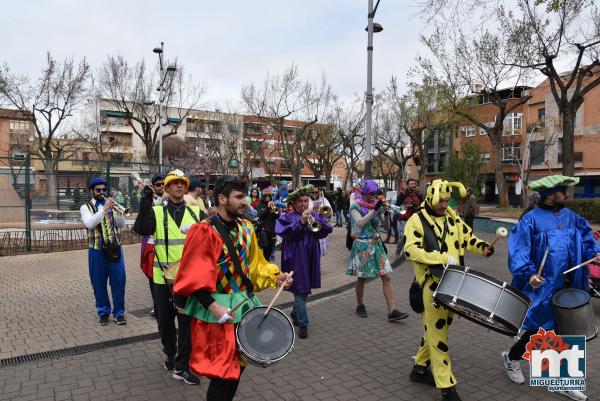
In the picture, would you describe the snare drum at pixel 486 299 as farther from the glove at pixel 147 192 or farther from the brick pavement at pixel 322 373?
the glove at pixel 147 192

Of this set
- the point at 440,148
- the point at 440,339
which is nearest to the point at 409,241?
the point at 440,339

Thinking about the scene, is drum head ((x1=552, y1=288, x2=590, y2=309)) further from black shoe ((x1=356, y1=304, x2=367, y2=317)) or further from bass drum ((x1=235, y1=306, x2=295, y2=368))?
black shoe ((x1=356, y1=304, x2=367, y2=317))

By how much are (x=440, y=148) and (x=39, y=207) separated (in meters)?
55.9

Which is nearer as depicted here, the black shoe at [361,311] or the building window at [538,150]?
the black shoe at [361,311]

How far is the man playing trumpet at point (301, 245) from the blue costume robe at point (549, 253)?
231cm

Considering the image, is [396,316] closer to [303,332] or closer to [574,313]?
[303,332]

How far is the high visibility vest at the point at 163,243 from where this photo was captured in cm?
442

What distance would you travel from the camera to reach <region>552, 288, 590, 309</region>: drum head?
3.75 metres

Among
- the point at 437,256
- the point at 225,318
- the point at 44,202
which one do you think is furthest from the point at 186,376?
the point at 44,202

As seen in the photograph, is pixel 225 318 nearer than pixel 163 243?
Yes

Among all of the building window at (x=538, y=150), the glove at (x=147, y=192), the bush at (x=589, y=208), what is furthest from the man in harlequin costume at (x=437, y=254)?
the building window at (x=538, y=150)

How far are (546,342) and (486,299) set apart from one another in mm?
985

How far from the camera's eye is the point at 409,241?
3.96 m

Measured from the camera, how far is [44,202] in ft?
45.4
